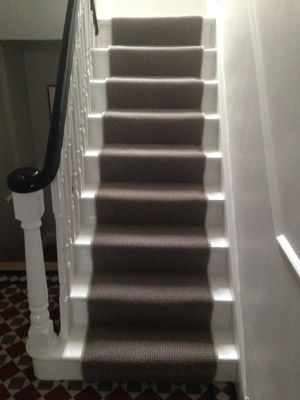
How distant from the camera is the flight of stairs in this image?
1.77 meters

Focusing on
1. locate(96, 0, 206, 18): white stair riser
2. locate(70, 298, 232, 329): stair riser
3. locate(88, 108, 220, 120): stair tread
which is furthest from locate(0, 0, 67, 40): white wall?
locate(70, 298, 232, 329): stair riser

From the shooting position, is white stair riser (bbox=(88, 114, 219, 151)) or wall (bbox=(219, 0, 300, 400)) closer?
wall (bbox=(219, 0, 300, 400))

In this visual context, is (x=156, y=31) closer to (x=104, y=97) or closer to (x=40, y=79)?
(x=104, y=97)

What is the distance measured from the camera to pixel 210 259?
79.4 inches

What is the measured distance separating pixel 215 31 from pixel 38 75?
196 cm

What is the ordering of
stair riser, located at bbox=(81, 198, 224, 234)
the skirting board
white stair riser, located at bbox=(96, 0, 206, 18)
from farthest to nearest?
white stair riser, located at bbox=(96, 0, 206, 18), stair riser, located at bbox=(81, 198, 224, 234), the skirting board

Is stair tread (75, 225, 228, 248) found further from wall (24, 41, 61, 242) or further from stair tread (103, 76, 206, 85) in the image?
wall (24, 41, 61, 242)

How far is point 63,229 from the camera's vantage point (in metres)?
1.67

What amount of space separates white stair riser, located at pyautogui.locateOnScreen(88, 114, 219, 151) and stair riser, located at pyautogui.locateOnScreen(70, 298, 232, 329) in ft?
3.33

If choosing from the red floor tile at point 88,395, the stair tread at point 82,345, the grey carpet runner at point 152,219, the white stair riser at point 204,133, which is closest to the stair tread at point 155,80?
the grey carpet runner at point 152,219

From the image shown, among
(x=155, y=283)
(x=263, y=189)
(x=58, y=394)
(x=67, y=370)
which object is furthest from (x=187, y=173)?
(x=58, y=394)

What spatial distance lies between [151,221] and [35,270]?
78cm

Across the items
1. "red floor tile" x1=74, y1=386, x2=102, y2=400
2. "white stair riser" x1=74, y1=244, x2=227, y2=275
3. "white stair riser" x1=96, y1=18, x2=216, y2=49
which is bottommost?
"red floor tile" x1=74, y1=386, x2=102, y2=400

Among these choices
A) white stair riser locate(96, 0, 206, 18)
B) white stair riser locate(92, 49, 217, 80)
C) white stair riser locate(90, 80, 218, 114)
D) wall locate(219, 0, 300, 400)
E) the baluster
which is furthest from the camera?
white stair riser locate(96, 0, 206, 18)
